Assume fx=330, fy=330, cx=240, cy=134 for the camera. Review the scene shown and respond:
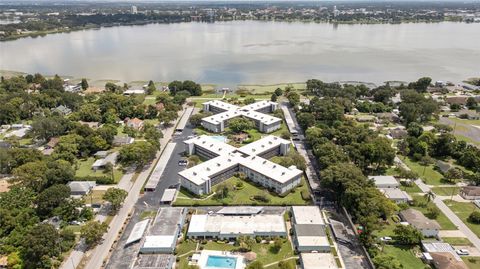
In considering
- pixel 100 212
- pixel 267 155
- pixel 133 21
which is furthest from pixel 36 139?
pixel 133 21

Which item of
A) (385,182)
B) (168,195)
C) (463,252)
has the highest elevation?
(385,182)

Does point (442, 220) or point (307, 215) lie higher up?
point (307, 215)

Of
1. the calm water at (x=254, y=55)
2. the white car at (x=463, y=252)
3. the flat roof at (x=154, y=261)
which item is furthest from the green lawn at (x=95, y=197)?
the calm water at (x=254, y=55)

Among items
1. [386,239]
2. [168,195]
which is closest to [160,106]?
[168,195]

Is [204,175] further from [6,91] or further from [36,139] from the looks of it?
[6,91]

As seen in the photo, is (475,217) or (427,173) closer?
(475,217)

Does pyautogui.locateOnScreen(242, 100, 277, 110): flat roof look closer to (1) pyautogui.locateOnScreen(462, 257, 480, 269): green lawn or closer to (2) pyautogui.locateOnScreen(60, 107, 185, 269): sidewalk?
(2) pyautogui.locateOnScreen(60, 107, 185, 269): sidewalk

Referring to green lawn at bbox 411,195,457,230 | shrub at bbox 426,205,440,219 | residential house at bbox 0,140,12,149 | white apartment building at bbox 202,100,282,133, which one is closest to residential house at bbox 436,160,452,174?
green lawn at bbox 411,195,457,230

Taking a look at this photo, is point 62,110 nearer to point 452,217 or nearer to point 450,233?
point 450,233
